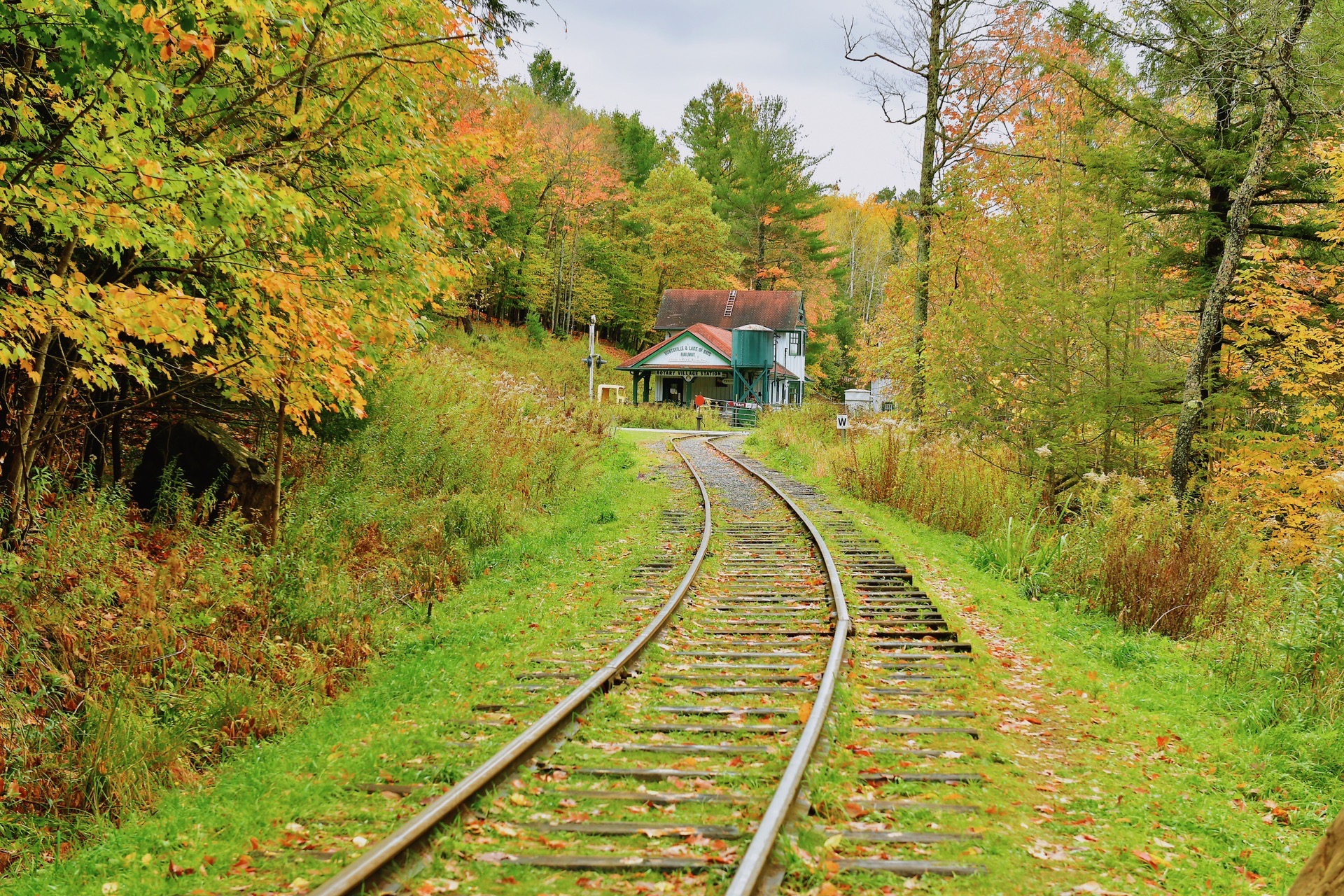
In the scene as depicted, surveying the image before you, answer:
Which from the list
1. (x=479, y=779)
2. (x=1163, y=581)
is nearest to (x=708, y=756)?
(x=479, y=779)

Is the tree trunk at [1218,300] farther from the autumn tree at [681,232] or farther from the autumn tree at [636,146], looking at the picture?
the autumn tree at [636,146]

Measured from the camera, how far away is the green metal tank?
144ft

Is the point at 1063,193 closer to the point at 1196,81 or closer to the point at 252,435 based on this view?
the point at 1196,81

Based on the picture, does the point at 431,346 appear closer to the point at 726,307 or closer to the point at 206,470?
the point at 206,470

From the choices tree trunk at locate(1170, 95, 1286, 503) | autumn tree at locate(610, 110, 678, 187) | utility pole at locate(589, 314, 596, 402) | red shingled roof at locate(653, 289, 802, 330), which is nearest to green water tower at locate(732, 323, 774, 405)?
red shingled roof at locate(653, 289, 802, 330)

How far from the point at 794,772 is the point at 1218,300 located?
1121 cm

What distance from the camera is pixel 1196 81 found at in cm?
1196

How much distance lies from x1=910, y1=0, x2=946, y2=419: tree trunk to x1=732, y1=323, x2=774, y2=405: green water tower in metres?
23.2

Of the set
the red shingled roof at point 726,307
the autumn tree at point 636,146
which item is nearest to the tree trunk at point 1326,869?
the red shingled roof at point 726,307

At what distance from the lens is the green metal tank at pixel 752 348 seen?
4391 cm

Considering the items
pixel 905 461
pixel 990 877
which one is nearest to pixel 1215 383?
pixel 905 461

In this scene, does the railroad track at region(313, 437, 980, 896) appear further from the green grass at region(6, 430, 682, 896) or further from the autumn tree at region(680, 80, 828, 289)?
the autumn tree at region(680, 80, 828, 289)

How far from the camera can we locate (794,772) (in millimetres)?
4348

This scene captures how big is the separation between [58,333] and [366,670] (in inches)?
130
